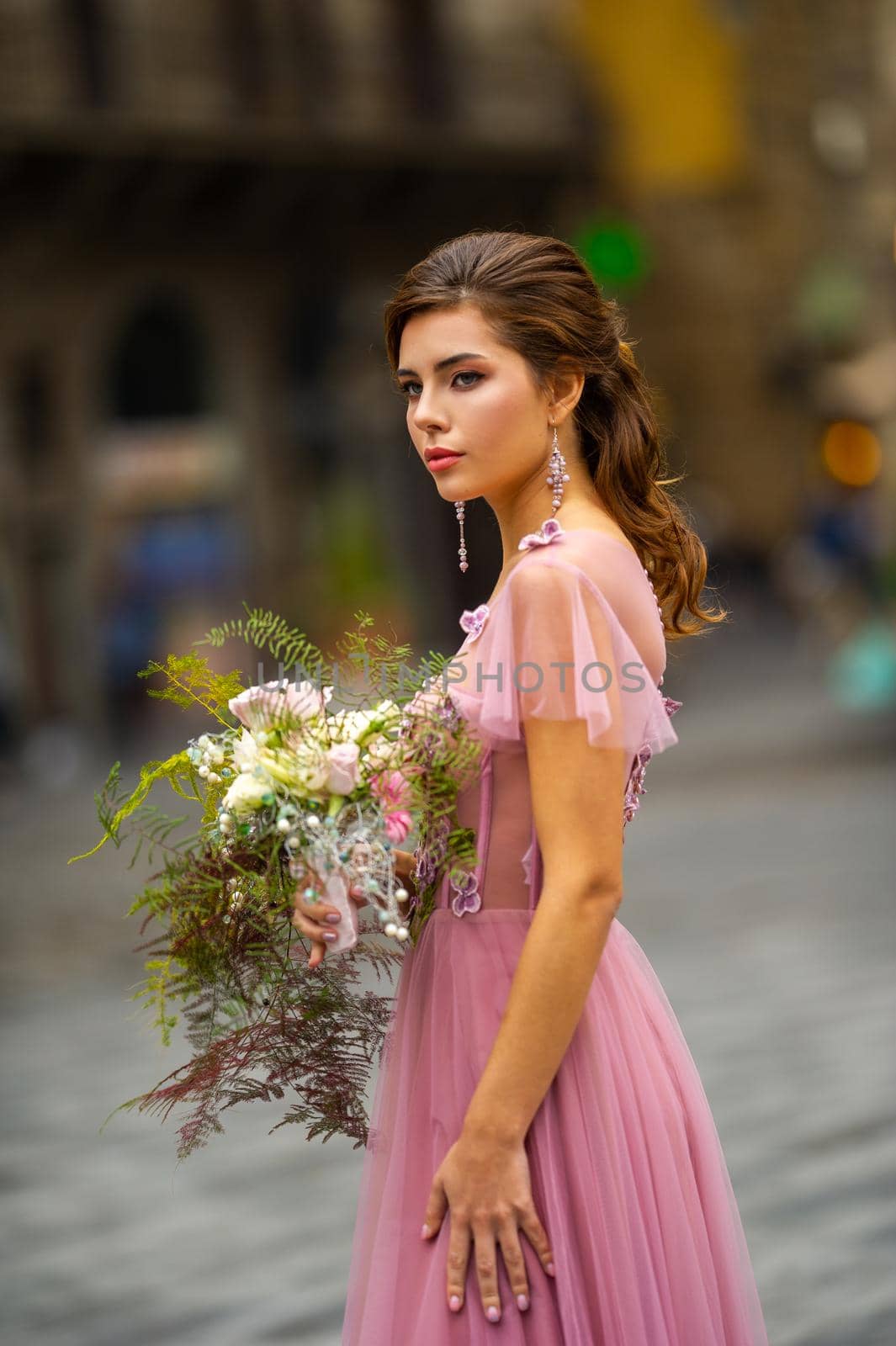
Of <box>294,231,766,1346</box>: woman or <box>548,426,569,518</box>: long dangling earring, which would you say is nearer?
<box>294,231,766,1346</box>: woman

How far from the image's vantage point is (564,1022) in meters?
2.10

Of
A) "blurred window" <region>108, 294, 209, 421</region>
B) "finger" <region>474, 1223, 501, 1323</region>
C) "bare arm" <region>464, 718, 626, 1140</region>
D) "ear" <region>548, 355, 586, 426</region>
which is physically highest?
"blurred window" <region>108, 294, 209, 421</region>

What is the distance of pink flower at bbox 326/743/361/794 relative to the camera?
2.14 m

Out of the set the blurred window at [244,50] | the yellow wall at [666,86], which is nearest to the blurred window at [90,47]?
the blurred window at [244,50]

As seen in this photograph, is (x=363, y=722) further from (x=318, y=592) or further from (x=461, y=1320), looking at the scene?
(x=318, y=592)

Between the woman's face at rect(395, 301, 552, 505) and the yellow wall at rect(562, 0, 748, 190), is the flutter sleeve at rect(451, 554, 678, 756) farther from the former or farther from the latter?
the yellow wall at rect(562, 0, 748, 190)

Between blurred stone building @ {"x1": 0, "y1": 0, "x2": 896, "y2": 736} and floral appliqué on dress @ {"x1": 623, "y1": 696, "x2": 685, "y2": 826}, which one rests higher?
blurred stone building @ {"x1": 0, "y1": 0, "x2": 896, "y2": 736}

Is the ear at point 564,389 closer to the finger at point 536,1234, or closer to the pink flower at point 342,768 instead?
the pink flower at point 342,768

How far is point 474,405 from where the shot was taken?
2205mm

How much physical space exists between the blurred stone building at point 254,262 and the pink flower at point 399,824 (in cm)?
1183

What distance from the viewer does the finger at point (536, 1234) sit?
6.91 feet

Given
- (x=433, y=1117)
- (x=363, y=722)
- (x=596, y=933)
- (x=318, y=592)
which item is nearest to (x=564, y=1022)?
(x=596, y=933)

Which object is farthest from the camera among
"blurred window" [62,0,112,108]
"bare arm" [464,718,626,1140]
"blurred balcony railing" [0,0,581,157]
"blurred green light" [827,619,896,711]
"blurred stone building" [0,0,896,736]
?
"blurred stone building" [0,0,896,736]

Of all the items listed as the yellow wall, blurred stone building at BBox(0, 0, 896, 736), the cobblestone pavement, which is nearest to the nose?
the cobblestone pavement
